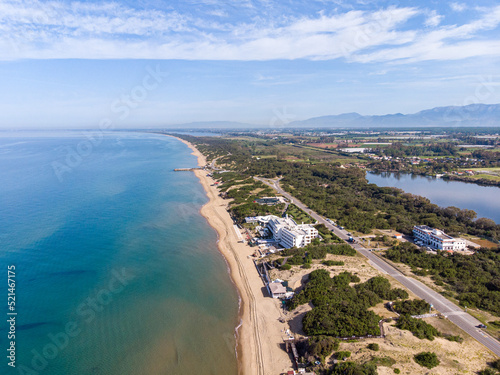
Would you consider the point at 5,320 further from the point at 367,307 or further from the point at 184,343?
the point at 367,307

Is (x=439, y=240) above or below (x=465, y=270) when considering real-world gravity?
above

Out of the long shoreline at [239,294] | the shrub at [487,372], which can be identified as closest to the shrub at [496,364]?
the shrub at [487,372]

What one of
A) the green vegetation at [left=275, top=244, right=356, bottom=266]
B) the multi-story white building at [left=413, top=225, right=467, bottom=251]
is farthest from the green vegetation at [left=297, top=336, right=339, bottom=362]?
the multi-story white building at [left=413, top=225, right=467, bottom=251]

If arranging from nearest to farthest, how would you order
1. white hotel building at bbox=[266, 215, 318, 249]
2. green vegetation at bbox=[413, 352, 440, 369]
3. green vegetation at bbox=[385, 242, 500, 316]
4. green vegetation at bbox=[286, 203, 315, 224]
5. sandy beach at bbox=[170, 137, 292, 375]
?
green vegetation at bbox=[413, 352, 440, 369] → sandy beach at bbox=[170, 137, 292, 375] → green vegetation at bbox=[385, 242, 500, 316] → white hotel building at bbox=[266, 215, 318, 249] → green vegetation at bbox=[286, 203, 315, 224]

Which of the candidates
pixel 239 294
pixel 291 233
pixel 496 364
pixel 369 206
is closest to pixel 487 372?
pixel 496 364

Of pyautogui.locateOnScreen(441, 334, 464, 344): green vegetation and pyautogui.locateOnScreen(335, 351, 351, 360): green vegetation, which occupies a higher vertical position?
pyautogui.locateOnScreen(441, 334, 464, 344): green vegetation

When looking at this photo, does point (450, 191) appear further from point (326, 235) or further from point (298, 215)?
point (326, 235)

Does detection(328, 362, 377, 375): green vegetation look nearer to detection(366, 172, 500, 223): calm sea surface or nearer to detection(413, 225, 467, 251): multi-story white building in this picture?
detection(413, 225, 467, 251): multi-story white building
